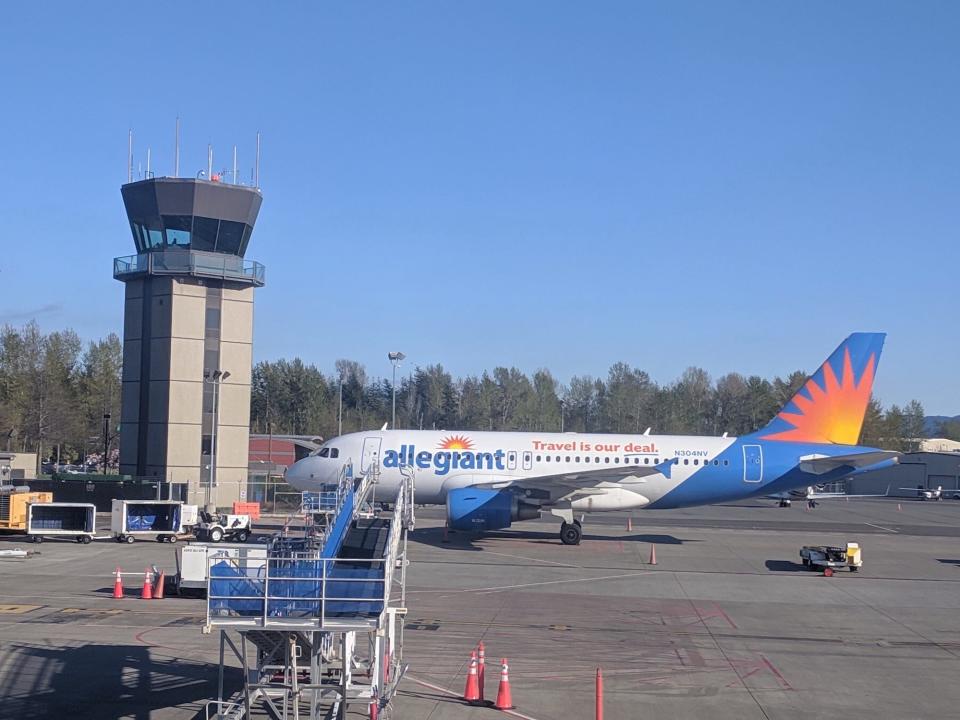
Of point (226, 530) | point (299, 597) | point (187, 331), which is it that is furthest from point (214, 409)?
point (299, 597)

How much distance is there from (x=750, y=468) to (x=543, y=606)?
17700mm

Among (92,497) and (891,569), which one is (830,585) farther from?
(92,497)

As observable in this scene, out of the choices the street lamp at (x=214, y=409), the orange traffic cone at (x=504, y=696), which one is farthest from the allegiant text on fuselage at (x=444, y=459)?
the orange traffic cone at (x=504, y=696)

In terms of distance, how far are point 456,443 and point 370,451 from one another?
3.50 metres

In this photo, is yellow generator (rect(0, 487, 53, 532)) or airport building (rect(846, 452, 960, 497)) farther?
airport building (rect(846, 452, 960, 497))

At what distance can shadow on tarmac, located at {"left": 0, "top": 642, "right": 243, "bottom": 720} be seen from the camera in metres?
14.1

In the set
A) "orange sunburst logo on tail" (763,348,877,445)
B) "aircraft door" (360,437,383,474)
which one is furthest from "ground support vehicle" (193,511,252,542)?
"orange sunburst logo on tail" (763,348,877,445)

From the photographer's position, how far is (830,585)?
2916 centimetres

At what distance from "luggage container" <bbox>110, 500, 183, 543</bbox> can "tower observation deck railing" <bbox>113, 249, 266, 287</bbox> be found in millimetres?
18875

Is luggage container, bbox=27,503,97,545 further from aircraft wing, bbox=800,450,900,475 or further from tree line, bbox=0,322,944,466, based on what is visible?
tree line, bbox=0,322,944,466

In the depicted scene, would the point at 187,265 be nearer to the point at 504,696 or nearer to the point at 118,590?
the point at 118,590

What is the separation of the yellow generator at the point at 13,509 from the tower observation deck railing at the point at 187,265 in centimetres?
1818

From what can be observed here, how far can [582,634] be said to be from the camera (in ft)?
66.7

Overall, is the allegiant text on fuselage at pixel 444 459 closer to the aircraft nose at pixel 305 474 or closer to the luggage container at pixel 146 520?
the aircraft nose at pixel 305 474
